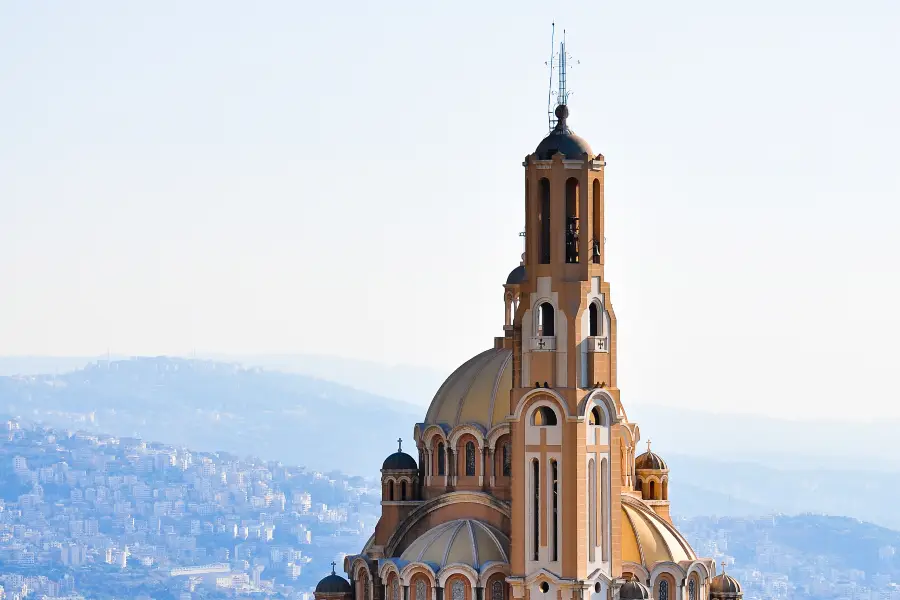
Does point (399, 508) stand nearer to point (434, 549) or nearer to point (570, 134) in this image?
point (434, 549)

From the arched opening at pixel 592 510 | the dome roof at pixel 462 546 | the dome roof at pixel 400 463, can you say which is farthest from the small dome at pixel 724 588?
the dome roof at pixel 400 463

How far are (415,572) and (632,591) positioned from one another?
8421mm

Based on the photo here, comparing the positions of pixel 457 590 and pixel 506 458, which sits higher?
pixel 506 458

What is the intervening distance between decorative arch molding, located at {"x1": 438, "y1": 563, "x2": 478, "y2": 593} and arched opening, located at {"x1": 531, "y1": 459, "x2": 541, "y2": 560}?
2.76 m

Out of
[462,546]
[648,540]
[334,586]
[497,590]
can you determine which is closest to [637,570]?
[648,540]

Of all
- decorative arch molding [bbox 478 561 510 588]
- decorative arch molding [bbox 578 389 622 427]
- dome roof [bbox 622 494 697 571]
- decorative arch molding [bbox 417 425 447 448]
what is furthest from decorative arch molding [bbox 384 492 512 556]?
decorative arch molding [bbox 578 389 622 427]

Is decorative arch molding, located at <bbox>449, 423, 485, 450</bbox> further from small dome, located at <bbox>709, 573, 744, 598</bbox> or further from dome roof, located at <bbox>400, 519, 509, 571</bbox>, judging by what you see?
small dome, located at <bbox>709, 573, 744, 598</bbox>

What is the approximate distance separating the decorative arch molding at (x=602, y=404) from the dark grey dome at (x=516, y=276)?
29.2ft

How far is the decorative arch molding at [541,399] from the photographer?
90625mm

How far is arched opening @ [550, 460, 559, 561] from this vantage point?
9050 cm

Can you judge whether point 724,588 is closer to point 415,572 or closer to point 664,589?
point 664,589

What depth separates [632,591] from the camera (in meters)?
90.1

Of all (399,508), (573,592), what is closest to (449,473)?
(399,508)

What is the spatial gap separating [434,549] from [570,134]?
53.2 feet
